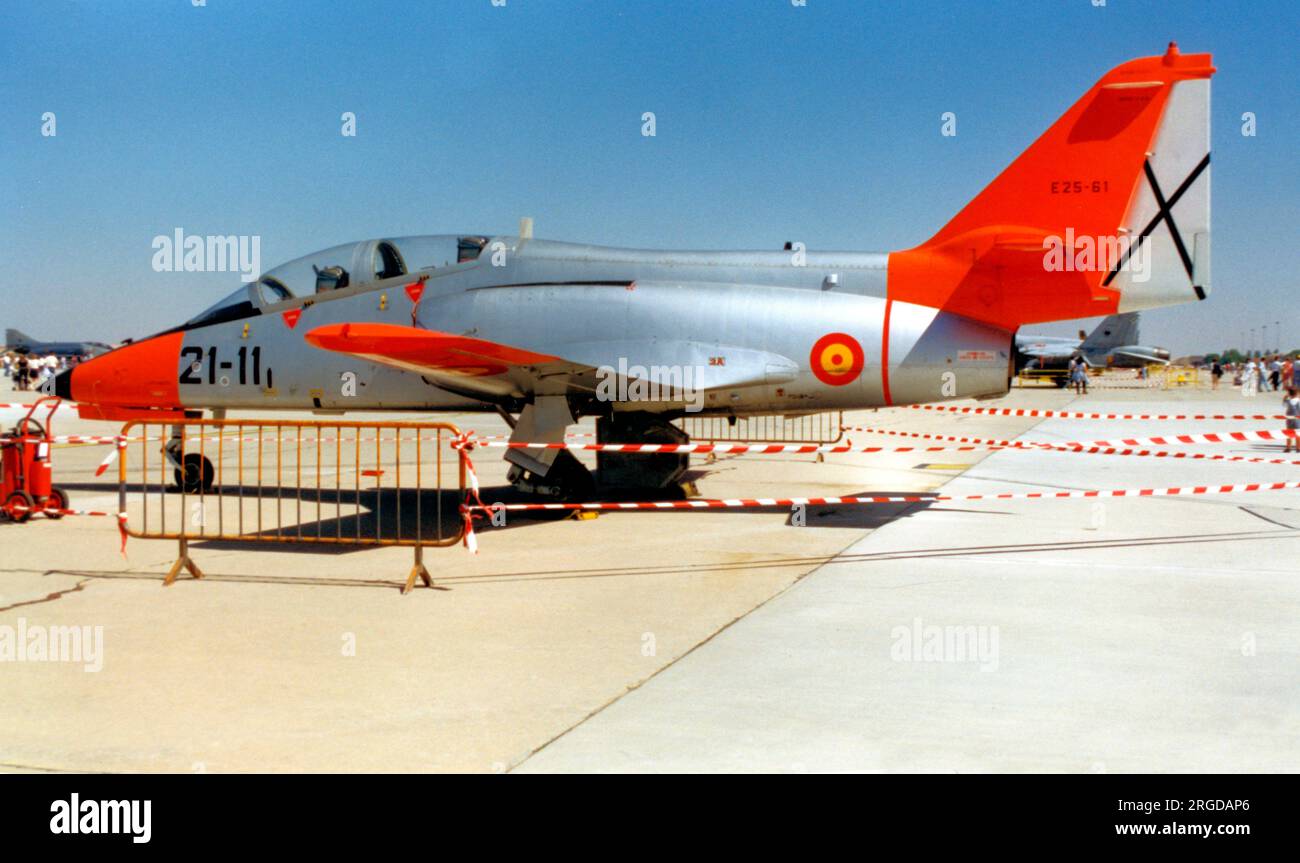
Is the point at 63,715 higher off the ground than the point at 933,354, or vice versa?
the point at 933,354


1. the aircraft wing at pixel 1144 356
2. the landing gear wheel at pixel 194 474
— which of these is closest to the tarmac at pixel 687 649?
the landing gear wheel at pixel 194 474

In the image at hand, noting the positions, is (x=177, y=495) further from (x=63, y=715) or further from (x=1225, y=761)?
(x=1225, y=761)

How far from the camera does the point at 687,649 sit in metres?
6.05

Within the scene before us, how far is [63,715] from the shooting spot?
4961 millimetres

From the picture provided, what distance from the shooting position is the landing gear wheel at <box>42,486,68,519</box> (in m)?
10.8

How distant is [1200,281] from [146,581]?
949 cm

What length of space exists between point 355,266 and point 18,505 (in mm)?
4096

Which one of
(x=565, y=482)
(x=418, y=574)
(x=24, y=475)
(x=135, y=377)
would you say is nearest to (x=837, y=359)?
(x=565, y=482)

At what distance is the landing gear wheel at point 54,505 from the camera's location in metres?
10.8

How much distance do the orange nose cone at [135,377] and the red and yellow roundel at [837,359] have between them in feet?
23.5

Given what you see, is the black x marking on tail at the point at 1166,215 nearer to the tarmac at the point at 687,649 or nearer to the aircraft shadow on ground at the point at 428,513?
the tarmac at the point at 687,649

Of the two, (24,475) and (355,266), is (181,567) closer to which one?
(24,475)

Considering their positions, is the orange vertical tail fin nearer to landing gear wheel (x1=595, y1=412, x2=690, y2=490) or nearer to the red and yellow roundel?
the red and yellow roundel
